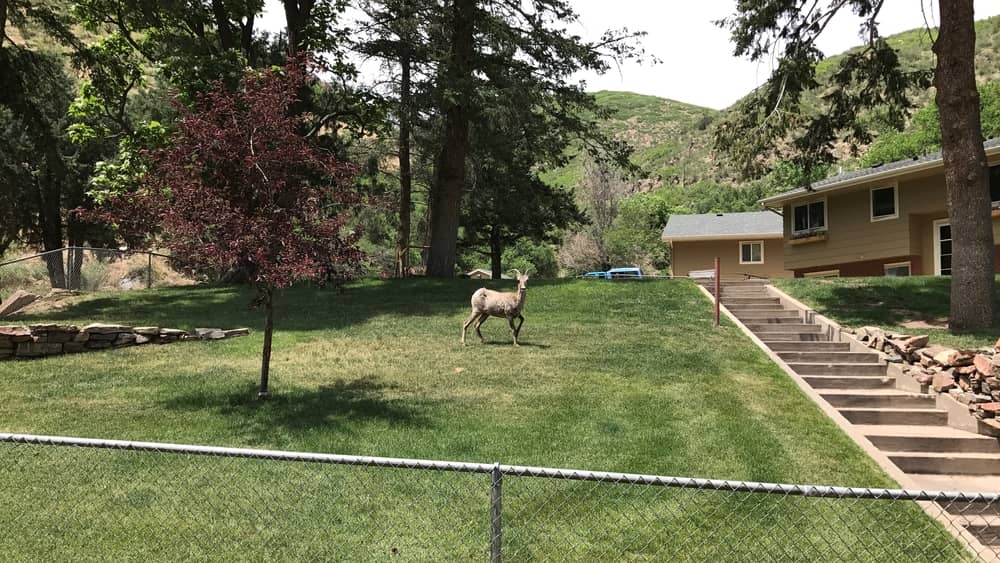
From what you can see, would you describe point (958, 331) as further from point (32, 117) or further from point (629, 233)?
point (629, 233)

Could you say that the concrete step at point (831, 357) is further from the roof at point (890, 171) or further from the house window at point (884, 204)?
the house window at point (884, 204)

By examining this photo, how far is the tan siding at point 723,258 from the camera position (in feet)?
120

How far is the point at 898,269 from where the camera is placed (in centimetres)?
2508

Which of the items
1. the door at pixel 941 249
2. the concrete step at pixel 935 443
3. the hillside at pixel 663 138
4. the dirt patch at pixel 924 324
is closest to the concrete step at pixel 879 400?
the concrete step at pixel 935 443

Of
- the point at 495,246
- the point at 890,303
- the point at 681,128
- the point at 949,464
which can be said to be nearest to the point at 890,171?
the point at 890,303

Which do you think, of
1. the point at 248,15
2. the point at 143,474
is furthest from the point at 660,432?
the point at 248,15

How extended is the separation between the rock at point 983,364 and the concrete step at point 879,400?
0.93 metres

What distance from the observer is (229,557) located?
16.7 ft

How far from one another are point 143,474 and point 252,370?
15.0 ft

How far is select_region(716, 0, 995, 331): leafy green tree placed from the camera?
43.1ft

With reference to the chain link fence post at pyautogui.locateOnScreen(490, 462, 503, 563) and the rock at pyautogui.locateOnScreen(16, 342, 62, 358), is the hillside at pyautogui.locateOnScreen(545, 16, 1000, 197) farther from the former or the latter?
the chain link fence post at pyautogui.locateOnScreen(490, 462, 503, 563)

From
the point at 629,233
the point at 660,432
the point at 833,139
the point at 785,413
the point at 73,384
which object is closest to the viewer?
the point at 660,432

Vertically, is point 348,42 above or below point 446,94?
above

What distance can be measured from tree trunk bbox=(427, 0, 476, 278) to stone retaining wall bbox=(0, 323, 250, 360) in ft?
33.5
